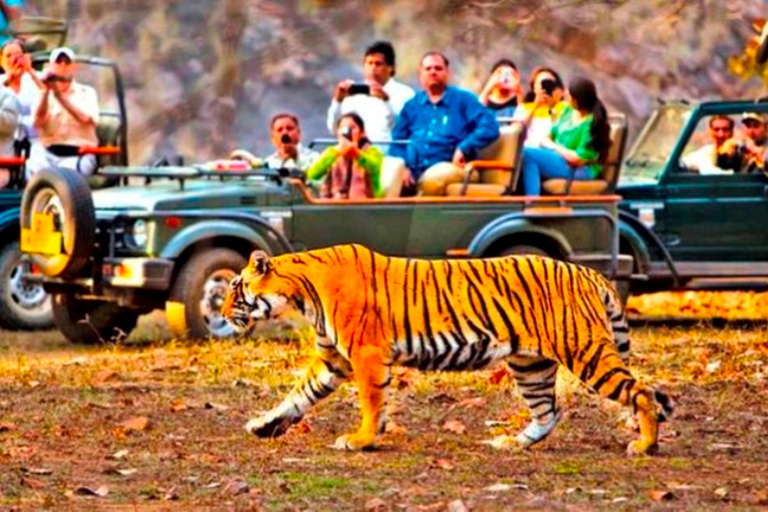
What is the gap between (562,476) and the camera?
10.2 metres

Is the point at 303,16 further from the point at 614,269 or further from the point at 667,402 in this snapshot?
the point at 667,402

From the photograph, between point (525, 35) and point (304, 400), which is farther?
point (525, 35)

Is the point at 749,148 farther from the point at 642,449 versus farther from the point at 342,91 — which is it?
the point at 642,449

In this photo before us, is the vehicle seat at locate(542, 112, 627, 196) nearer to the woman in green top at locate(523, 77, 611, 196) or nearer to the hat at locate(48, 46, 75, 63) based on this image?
the woman in green top at locate(523, 77, 611, 196)

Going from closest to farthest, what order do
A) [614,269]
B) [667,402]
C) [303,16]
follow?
[667,402], [614,269], [303,16]

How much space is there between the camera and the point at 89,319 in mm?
17531

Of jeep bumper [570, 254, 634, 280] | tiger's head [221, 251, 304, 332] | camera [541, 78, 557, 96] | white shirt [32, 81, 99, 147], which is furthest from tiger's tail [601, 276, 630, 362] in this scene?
white shirt [32, 81, 99, 147]

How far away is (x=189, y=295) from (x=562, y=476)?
6.54 metres

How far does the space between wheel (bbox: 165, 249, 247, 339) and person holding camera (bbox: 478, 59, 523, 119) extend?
3.24m

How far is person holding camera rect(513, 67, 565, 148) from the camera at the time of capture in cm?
1834

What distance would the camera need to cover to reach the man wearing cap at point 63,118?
18.3 m

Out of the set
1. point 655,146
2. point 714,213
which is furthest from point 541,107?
point 714,213

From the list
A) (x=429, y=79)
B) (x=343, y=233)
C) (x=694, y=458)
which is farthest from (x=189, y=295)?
(x=694, y=458)

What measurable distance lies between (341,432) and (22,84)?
24.3ft
